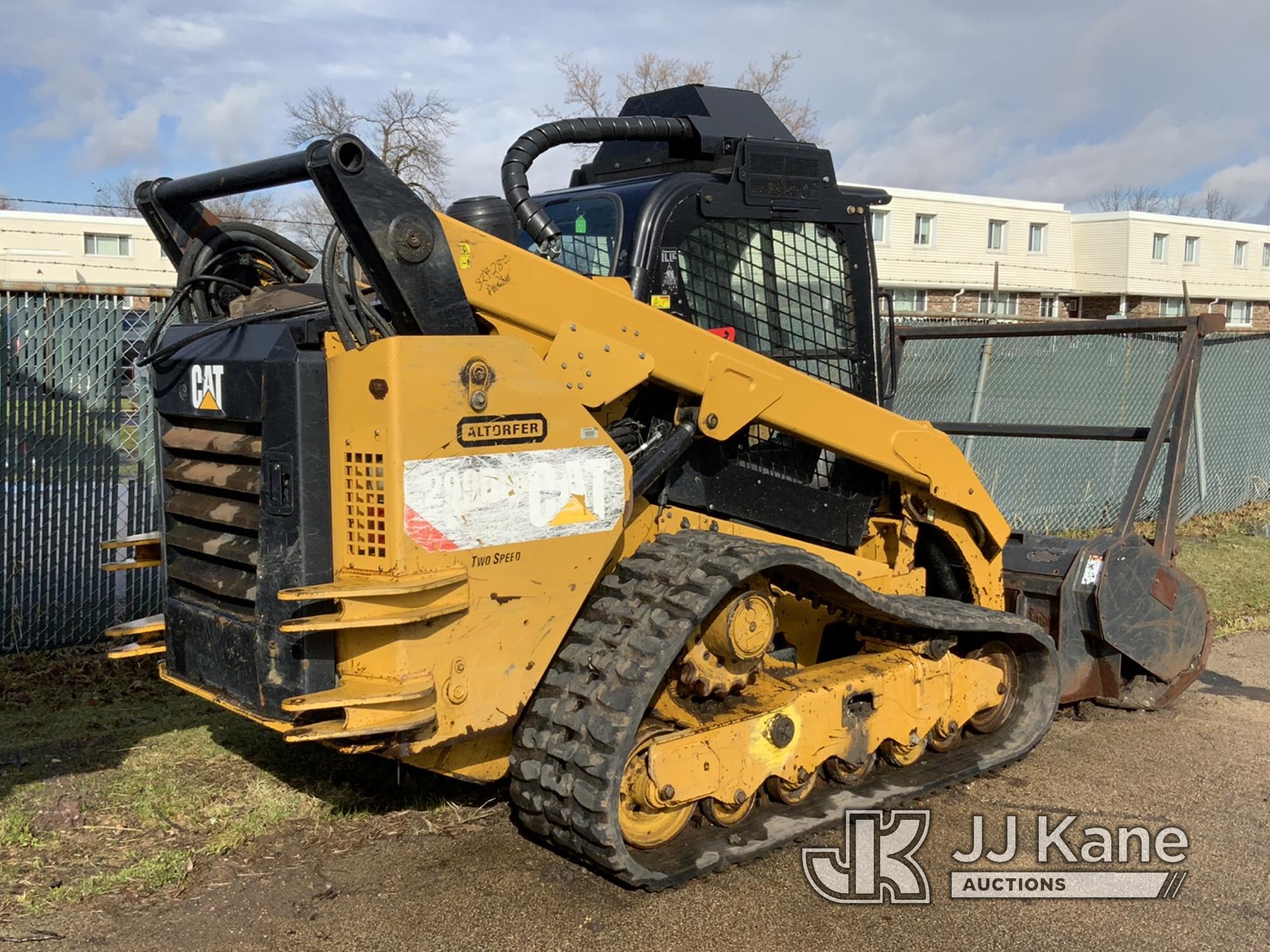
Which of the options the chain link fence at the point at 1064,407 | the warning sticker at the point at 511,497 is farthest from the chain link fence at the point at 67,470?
the chain link fence at the point at 1064,407

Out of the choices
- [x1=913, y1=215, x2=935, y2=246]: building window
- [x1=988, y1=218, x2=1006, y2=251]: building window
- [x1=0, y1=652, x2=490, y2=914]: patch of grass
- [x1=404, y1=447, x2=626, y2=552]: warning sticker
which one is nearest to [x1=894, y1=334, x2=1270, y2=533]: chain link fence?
[x1=0, y1=652, x2=490, y2=914]: patch of grass

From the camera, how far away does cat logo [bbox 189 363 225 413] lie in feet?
13.0

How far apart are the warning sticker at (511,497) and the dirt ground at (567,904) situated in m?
1.25

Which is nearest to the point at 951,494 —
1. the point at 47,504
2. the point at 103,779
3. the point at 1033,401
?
the point at 103,779

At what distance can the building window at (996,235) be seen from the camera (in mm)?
42750

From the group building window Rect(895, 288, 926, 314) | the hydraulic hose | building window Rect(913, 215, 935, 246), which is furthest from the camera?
building window Rect(913, 215, 935, 246)

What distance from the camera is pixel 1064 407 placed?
11.7 m

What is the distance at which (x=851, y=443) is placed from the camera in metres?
4.86

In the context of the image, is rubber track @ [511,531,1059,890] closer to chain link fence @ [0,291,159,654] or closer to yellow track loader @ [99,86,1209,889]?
yellow track loader @ [99,86,1209,889]

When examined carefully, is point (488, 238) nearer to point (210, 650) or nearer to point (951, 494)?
point (210, 650)

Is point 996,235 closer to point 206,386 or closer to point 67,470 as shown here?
point 67,470

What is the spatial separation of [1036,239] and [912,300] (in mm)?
7338

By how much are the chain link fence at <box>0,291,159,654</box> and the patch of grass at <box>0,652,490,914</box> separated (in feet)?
3.56

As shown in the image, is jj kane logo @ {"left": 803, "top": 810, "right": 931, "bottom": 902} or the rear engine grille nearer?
the rear engine grille
